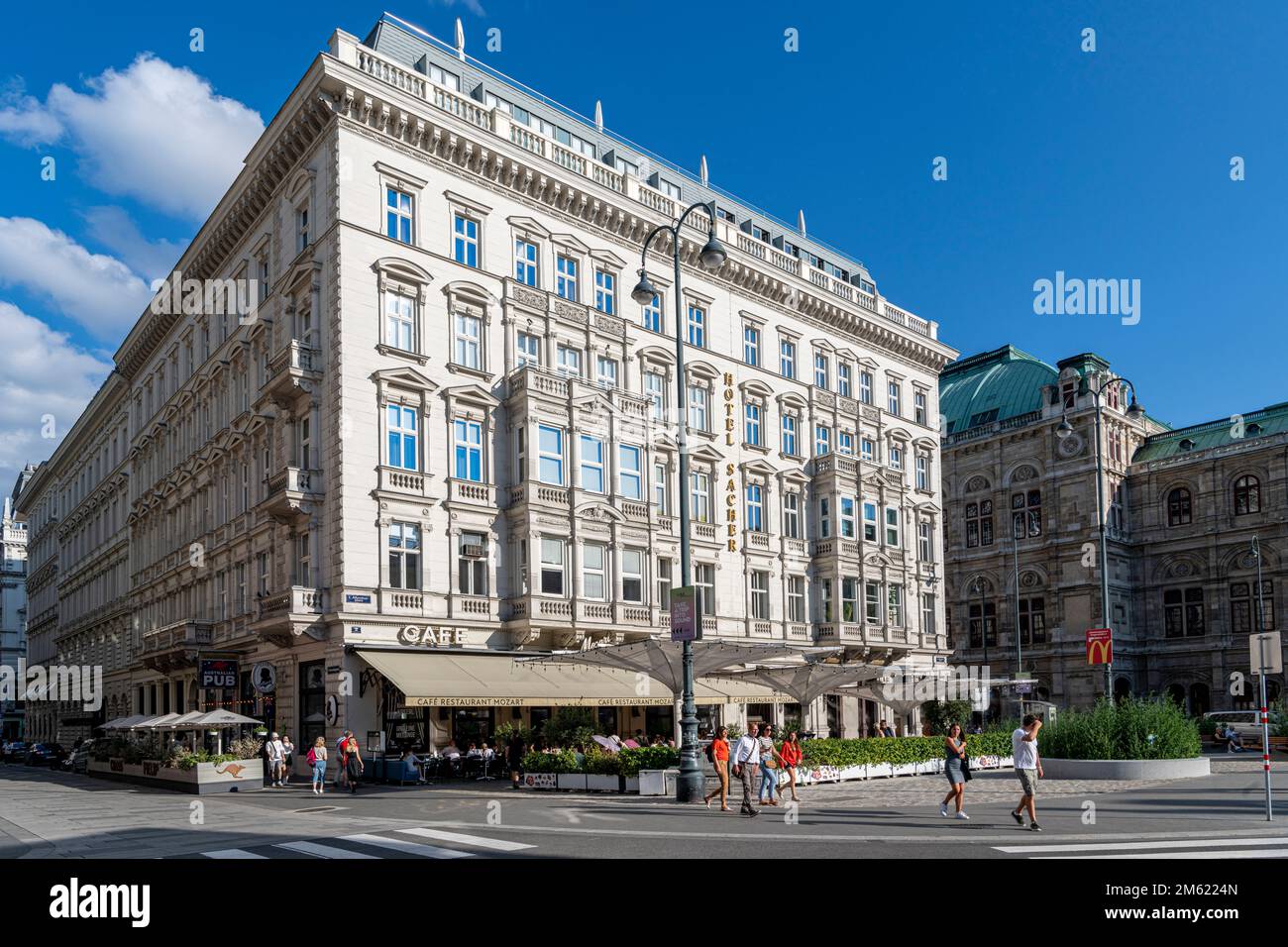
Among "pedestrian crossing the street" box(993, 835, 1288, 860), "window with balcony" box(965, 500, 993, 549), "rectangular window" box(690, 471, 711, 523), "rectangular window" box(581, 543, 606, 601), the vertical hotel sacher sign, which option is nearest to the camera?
"pedestrian crossing the street" box(993, 835, 1288, 860)

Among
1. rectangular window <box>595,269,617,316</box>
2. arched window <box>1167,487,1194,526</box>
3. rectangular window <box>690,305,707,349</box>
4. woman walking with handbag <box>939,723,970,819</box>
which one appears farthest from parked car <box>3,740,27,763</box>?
arched window <box>1167,487,1194,526</box>

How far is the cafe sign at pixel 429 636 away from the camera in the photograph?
34.2 metres

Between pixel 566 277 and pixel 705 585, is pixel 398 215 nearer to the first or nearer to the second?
pixel 566 277

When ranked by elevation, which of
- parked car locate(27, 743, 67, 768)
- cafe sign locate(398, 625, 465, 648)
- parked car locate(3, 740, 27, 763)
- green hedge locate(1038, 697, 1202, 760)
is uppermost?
cafe sign locate(398, 625, 465, 648)

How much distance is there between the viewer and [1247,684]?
214 ft

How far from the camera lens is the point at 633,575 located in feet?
133

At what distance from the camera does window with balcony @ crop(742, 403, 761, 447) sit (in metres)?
47.2

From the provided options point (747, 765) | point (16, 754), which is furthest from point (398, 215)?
point (16, 754)

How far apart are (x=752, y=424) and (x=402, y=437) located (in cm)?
1712

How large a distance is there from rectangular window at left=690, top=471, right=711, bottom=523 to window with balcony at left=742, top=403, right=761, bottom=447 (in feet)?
10.0

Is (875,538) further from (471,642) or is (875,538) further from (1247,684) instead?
(1247,684)

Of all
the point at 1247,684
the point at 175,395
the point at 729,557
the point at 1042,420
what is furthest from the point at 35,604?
the point at 1247,684

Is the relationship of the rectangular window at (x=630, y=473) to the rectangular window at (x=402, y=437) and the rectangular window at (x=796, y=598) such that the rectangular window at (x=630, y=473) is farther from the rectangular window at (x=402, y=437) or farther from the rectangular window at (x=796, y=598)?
the rectangular window at (x=796, y=598)

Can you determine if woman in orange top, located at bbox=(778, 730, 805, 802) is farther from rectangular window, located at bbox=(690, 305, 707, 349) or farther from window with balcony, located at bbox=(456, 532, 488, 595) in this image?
rectangular window, located at bbox=(690, 305, 707, 349)
